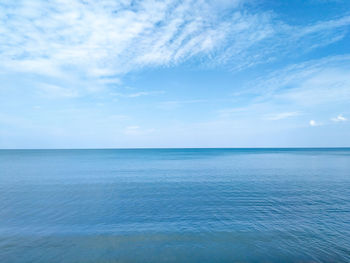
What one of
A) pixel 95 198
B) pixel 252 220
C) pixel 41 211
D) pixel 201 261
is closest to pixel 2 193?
pixel 41 211

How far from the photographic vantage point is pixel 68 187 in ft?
123

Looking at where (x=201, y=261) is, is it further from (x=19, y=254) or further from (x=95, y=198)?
(x=95, y=198)

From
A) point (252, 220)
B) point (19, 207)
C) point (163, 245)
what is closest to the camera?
point (163, 245)

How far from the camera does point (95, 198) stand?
1185 inches

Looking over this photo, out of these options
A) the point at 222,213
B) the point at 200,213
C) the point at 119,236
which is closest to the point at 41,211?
the point at 119,236

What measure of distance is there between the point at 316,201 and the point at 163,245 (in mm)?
24099

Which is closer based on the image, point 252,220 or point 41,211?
point 252,220

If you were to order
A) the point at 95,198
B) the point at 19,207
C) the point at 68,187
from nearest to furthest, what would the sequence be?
the point at 19,207 < the point at 95,198 < the point at 68,187

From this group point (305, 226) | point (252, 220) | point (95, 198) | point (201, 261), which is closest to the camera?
point (201, 261)

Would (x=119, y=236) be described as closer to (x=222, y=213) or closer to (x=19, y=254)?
(x=19, y=254)

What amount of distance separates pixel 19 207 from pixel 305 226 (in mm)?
35006

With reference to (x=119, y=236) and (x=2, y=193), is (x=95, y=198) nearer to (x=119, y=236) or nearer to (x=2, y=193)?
(x=119, y=236)

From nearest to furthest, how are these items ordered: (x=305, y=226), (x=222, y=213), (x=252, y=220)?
(x=305, y=226) < (x=252, y=220) < (x=222, y=213)

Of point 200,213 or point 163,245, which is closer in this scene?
point 163,245
